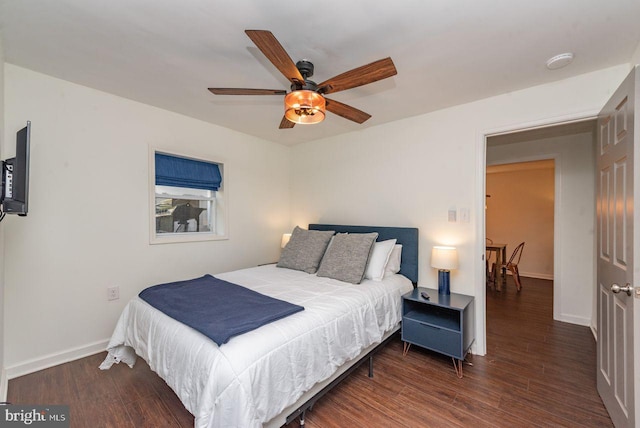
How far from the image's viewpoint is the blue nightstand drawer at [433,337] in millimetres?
2275

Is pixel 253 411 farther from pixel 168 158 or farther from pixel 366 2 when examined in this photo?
pixel 168 158

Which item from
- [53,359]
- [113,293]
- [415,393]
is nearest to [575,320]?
[415,393]

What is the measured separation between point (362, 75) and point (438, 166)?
1694 mm

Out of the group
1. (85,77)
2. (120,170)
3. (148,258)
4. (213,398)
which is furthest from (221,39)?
(148,258)

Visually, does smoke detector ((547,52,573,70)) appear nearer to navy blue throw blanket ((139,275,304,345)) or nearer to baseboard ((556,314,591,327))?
navy blue throw blanket ((139,275,304,345))

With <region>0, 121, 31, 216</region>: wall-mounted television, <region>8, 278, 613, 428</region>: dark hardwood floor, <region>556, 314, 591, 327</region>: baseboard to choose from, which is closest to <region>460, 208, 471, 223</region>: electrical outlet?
<region>8, 278, 613, 428</region>: dark hardwood floor

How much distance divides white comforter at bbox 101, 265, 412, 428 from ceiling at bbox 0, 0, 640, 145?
71.3 inches

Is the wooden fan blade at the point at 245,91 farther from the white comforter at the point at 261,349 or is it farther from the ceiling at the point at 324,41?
the white comforter at the point at 261,349

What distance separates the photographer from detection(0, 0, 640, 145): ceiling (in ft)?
4.98

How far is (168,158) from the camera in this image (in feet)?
10.3

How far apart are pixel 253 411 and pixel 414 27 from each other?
2.30 meters

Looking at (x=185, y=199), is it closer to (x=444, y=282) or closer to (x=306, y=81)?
(x=306, y=81)

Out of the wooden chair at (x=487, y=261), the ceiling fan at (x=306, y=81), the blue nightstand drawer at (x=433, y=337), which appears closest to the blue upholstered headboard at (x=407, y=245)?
the blue nightstand drawer at (x=433, y=337)

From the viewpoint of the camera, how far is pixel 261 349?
4.67 feet
